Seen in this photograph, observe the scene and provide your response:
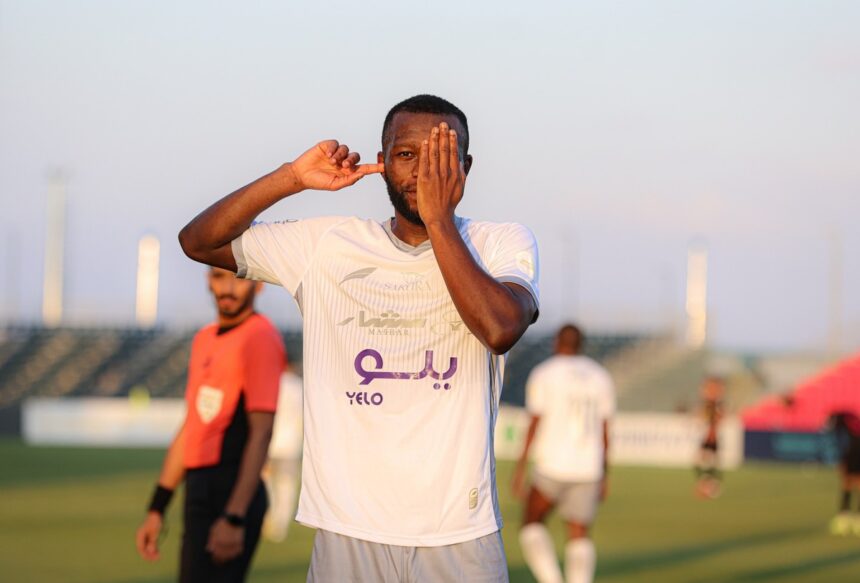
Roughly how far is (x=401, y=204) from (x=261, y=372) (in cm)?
276

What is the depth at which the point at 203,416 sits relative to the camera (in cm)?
636

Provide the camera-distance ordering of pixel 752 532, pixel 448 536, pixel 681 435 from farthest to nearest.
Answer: pixel 681 435, pixel 752 532, pixel 448 536

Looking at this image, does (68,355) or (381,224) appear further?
(68,355)

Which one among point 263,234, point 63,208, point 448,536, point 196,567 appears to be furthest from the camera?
point 63,208

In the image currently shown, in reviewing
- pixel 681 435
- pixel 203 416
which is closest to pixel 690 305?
pixel 681 435

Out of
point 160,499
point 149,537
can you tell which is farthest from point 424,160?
point 160,499

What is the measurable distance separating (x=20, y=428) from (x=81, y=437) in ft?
10.6

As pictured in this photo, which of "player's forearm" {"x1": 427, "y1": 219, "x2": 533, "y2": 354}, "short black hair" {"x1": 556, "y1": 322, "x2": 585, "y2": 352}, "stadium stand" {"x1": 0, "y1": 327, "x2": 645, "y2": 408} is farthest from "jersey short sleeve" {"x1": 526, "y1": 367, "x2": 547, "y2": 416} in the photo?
"stadium stand" {"x1": 0, "y1": 327, "x2": 645, "y2": 408}

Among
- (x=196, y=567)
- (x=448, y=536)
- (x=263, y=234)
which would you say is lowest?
(x=196, y=567)

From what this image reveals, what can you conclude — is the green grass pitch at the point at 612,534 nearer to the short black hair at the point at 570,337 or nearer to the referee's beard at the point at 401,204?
the short black hair at the point at 570,337

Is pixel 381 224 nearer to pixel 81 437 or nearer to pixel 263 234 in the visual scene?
pixel 263 234

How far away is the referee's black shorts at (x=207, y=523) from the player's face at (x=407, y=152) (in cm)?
283

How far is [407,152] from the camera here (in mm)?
3754

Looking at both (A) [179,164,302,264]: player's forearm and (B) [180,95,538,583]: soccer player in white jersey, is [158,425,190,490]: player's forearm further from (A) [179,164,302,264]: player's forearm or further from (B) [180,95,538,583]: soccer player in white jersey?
(B) [180,95,538,583]: soccer player in white jersey
